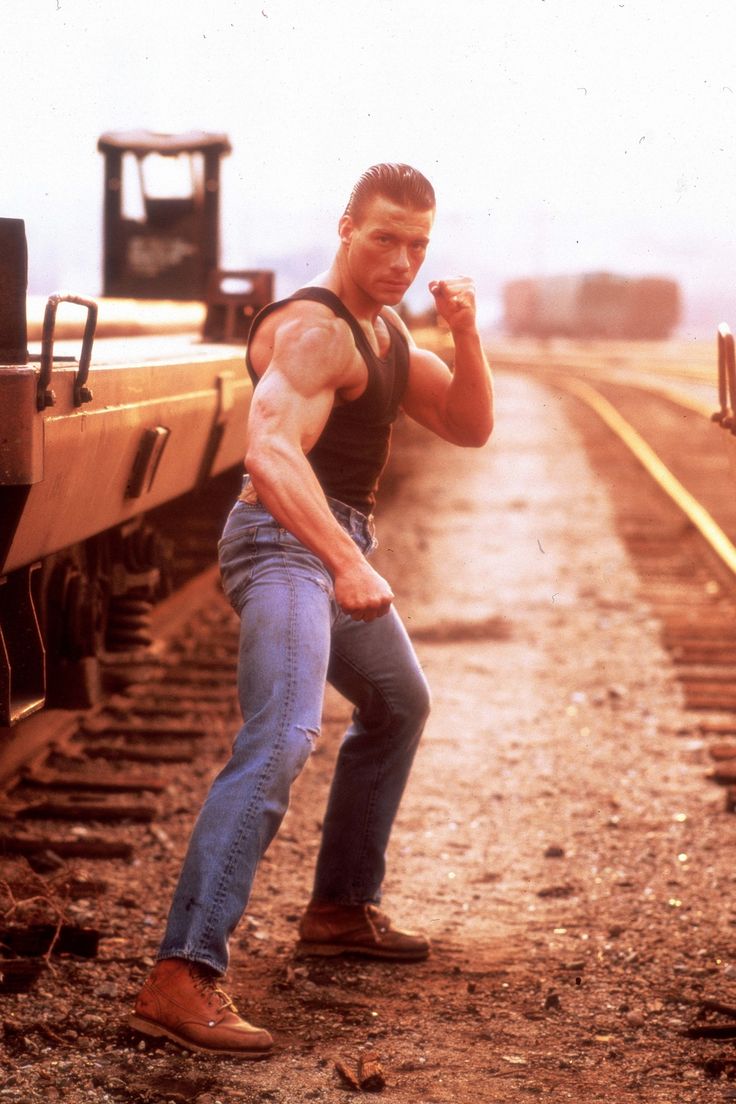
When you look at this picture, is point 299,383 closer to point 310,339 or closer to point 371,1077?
point 310,339

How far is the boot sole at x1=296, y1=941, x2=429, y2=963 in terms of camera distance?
173 inches

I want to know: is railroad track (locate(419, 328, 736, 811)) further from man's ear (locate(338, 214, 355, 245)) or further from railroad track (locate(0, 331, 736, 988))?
man's ear (locate(338, 214, 355, 245))

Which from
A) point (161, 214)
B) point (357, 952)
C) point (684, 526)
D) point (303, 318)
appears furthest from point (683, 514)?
point (303, 318)

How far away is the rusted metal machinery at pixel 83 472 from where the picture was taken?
3551mm

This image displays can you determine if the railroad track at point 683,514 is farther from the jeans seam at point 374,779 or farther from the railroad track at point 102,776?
the railroad track at point 102,776

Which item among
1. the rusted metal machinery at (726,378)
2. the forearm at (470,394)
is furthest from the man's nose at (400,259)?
the rusted metal machinery at (726,378)

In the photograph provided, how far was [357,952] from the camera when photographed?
4.39m

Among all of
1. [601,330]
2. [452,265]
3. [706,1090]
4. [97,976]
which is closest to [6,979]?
[97,976]

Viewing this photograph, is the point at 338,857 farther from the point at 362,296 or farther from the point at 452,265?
the point at 452,265

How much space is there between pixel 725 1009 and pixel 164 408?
241 centimetres

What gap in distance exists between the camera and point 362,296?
12.2ft

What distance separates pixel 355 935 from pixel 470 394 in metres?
1.51

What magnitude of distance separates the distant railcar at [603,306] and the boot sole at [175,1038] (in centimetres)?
6755

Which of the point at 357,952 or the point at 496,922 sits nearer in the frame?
the point at 357,952
